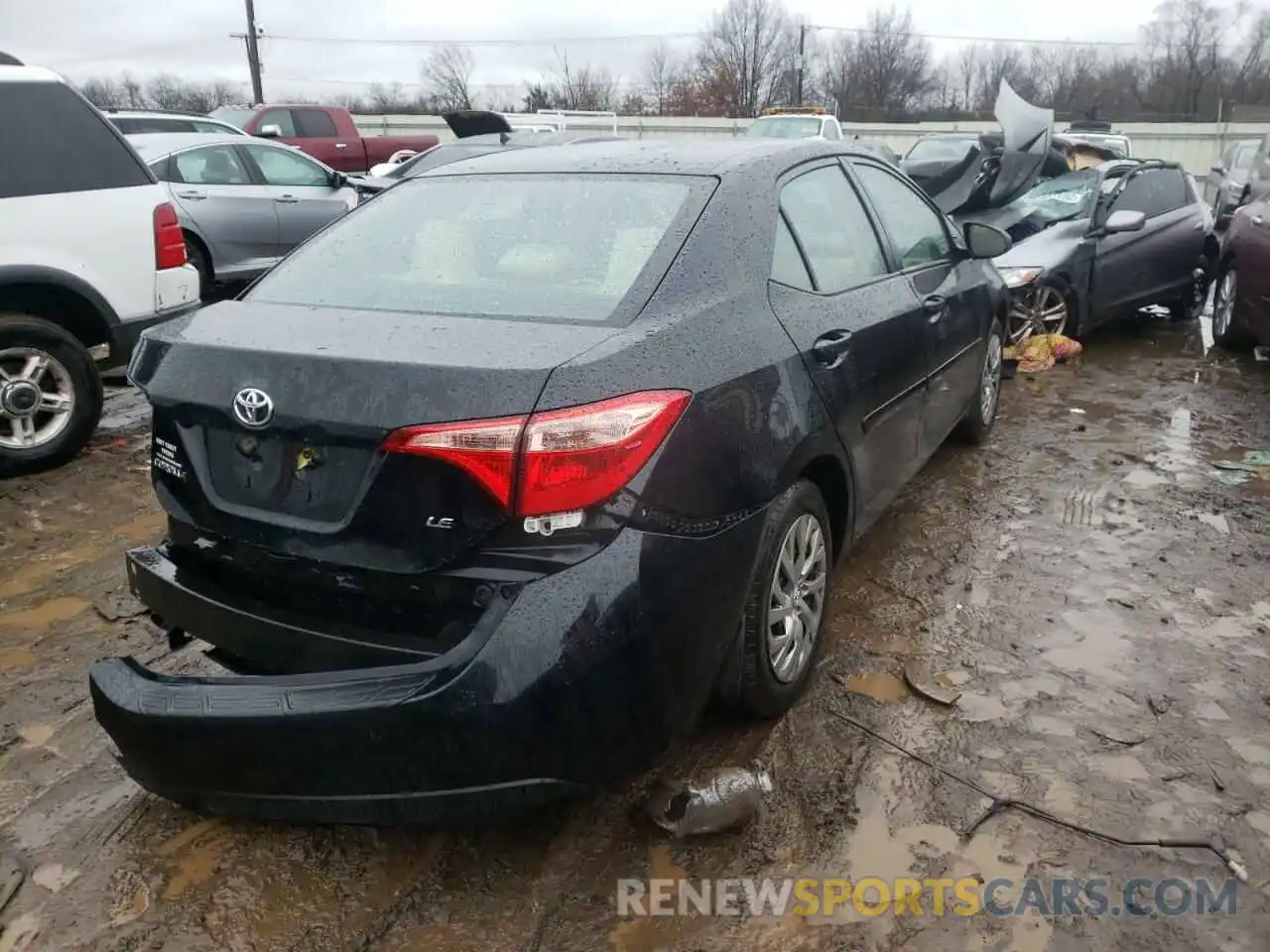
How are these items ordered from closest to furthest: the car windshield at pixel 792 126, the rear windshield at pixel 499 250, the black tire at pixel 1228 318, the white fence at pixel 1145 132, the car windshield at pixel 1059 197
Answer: the rear windshield at pixel 499 250
the black tire at pixel 1228 318
the car windshield at pixel 1059 197
the car windshield at pixel 792 126
the white fence at pixel 1145 132

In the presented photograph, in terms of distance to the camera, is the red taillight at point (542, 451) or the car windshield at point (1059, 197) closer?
the red taillight at point (542, 451)

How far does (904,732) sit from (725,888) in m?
0.88

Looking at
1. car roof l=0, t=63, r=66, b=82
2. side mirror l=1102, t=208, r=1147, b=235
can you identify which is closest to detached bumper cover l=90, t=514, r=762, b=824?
car roof l=0, t=63, r=66, b=82

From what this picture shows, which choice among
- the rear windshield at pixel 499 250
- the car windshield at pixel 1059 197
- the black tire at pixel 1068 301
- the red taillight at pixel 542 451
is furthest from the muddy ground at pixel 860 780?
the car windshield at pixel 1059 197

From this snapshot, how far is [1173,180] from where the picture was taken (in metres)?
9.34

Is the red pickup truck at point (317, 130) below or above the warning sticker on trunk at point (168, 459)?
above

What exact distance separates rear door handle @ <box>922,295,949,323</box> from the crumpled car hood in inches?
217

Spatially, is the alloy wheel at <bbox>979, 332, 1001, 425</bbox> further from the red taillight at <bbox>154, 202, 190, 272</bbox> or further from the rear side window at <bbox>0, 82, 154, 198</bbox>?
the rear side window at <bbox>0, 82, 154, 198</bbox>

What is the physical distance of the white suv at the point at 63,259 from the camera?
493 cm

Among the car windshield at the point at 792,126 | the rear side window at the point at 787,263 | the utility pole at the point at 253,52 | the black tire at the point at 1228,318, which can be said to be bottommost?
the black tire at the point at 1228,318

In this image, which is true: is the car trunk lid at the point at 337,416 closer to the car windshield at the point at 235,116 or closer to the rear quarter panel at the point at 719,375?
the rear quarter panel at the point at 719,375

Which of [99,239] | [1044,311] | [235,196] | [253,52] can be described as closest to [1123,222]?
[1044,311]

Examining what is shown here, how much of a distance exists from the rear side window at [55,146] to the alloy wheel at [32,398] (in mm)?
806

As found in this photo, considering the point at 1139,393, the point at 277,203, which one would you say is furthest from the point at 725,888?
the point at 277,203
